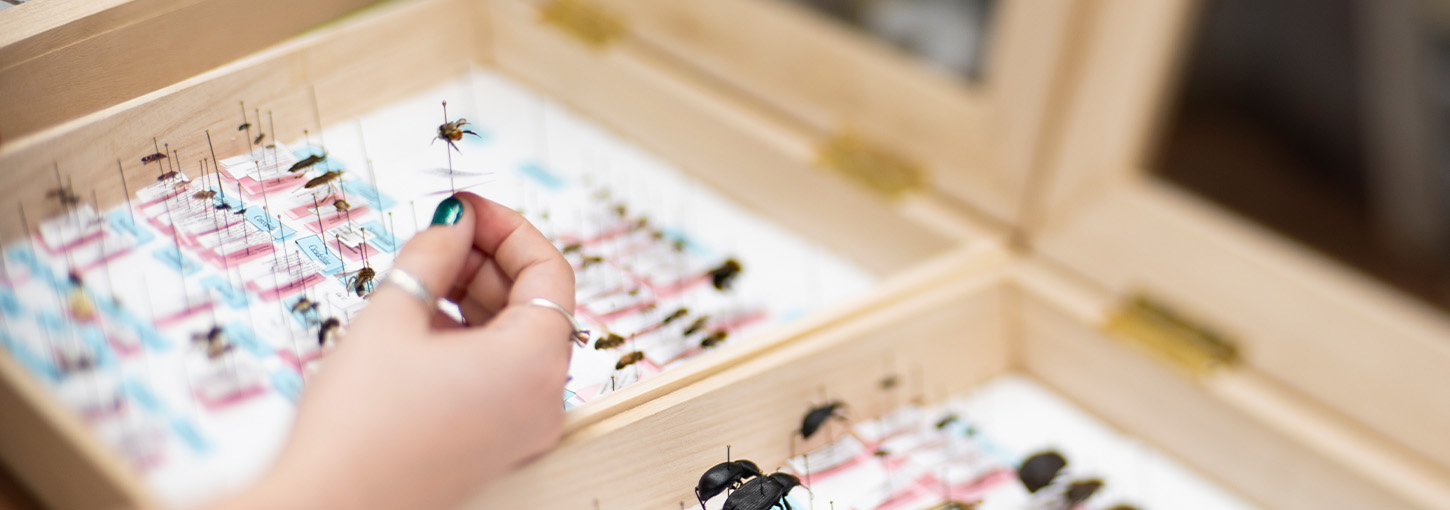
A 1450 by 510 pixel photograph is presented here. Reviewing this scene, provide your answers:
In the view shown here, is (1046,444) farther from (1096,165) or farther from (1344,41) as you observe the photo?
(1344,41)

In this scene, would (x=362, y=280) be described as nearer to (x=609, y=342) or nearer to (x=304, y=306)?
(x=304, y=306)

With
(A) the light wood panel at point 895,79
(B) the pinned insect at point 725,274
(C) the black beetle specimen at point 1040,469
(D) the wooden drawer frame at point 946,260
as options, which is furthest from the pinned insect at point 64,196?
(A) the light wood panel at point 895,79

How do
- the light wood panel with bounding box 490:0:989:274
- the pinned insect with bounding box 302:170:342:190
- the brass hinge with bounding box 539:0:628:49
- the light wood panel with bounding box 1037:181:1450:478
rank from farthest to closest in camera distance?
the light wood panel with bounding box 490:0:989:274, the brass hinge with bounding box 539:0:628:49, the light wood panel with bounding box 1037:181:1450:478, the pinned insect with bounding box 302:170:342:190

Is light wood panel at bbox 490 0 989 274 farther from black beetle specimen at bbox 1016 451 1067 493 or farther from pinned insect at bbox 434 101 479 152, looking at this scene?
pinned insect at bbox 434 101 479 152

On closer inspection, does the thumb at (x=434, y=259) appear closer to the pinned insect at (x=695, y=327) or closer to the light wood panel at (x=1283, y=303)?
the pinned insect at (x=695, y=327)

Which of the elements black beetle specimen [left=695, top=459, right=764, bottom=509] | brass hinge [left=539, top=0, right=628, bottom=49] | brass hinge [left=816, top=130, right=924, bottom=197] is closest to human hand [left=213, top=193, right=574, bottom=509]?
black beetle specimen [left=695, top=459, right=764, bottom=509]

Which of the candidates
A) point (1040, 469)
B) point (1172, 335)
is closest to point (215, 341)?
point (1040, 469)

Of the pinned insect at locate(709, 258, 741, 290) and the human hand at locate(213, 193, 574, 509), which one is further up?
the pinned insect at locate(709, 258, 741, 290)

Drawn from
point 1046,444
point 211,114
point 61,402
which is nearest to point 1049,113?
point 1046,444
